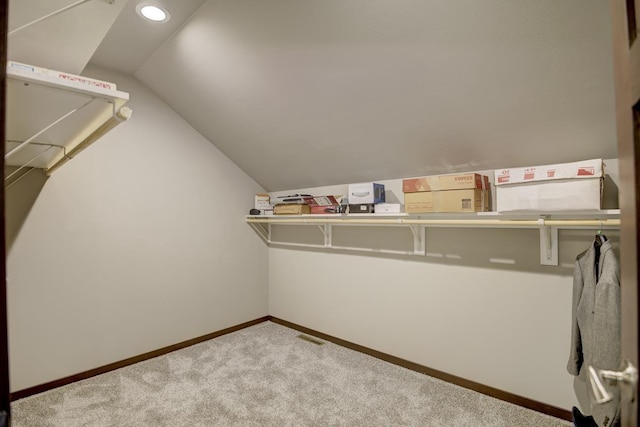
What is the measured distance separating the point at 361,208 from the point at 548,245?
1.26 m

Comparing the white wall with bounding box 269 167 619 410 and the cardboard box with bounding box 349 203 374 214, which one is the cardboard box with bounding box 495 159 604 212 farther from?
the cardboard box with bounding box 349 203 374 214

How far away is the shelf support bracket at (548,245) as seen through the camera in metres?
1.92

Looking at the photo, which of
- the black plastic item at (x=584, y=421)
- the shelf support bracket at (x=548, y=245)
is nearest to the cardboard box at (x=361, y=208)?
the shelf support bracket at (x=548, y=245)

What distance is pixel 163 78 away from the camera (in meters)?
2.63

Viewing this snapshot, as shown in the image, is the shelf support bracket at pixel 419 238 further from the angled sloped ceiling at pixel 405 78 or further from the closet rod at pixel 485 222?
the angled sloped ceiling at pixel 405 78

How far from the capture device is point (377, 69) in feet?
6.01

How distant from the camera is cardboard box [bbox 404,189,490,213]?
1.97 m

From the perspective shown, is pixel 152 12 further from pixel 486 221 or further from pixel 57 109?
pixel 486 221

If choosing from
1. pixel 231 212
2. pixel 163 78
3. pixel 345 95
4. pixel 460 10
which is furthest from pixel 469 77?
pixel 231 212

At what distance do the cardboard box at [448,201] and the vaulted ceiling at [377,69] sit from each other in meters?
0.31

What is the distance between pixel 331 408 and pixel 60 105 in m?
2.14

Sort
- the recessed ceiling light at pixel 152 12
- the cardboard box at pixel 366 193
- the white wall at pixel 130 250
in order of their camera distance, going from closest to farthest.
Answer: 1. the recessed ceiling light at pixel 152 12
2. the white wall at pixel 130 250
3. the cardboard box at pixel 366 193

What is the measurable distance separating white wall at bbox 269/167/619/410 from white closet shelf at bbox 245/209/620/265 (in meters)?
0.05

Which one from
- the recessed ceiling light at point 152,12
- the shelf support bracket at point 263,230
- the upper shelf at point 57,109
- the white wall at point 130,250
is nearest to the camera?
the upper shelf at point 57,109
